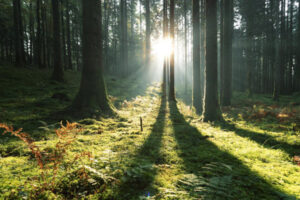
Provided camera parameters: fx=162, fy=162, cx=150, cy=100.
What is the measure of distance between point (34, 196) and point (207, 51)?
7.55 metres

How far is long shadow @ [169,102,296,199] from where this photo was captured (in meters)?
1.99

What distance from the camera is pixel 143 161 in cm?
298

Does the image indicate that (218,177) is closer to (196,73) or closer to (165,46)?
(196,73)

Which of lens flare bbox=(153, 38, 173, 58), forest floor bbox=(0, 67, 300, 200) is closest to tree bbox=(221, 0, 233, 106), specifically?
lens flare bbox=(153, 38, 173, 58)

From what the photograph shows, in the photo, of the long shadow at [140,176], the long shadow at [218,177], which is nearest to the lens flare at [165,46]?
the long shadow at [218,177]

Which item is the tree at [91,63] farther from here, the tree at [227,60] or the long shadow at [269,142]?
the tree at [227,60]

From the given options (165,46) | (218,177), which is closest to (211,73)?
(218,177)

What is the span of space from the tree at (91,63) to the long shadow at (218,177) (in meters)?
4.43

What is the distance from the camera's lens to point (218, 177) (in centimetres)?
218

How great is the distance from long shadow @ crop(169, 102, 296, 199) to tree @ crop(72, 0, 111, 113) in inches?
174

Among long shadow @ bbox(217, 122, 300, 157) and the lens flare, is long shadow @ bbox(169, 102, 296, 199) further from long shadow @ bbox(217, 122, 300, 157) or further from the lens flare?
the lens flare

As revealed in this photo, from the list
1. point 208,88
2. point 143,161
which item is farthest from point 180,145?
point 208,88

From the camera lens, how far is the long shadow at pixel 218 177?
1.99 m

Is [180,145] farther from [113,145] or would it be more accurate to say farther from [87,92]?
[87,92]
